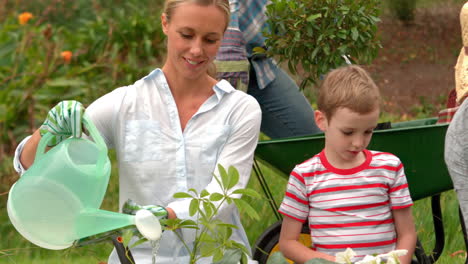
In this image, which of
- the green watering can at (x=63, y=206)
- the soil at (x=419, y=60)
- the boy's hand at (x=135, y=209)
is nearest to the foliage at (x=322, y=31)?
the boy's hand at (x=135, y=209)

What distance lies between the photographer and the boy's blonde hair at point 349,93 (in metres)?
2.17

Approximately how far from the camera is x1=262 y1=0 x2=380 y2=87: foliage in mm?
2615

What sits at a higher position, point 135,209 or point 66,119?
point 66,119

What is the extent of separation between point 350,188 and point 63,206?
3.00 ft

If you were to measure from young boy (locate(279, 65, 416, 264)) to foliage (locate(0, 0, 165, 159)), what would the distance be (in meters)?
2.29

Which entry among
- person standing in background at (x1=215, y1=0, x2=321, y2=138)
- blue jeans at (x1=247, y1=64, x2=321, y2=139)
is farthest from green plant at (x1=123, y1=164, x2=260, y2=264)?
blue jeans at (x1=247, y1=64, x2=321, y2=139)

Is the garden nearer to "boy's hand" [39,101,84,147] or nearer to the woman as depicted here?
the woman

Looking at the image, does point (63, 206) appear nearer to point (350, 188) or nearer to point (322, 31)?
point (350, 188)

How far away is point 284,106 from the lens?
3.16 meters

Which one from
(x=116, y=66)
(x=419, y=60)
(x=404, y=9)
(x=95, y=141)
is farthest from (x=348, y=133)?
(x=404, y=9)

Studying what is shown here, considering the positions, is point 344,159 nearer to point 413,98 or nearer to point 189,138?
point 189,138

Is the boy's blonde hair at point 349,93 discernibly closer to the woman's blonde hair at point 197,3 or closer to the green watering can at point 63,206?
the woman's blonde hair at point 197,3

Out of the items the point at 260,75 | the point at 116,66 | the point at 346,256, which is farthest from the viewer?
the point at 116,66

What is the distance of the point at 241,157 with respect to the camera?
221 cm
